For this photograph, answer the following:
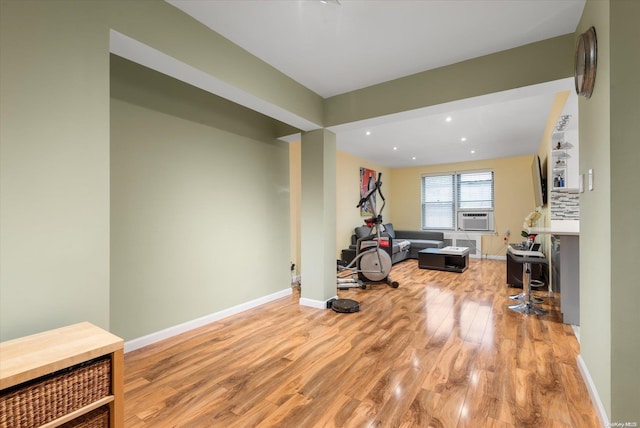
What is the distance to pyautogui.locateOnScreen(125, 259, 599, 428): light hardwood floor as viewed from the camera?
1677 millimetres

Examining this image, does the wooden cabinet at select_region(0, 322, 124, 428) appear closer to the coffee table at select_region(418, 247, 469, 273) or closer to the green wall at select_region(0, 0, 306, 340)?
the green wall at select_region(0, 0, 306, 340)

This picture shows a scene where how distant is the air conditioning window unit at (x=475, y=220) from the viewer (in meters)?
7.45

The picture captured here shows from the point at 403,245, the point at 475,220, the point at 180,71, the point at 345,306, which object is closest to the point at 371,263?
the point at 345,306

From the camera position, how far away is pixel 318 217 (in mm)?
3676

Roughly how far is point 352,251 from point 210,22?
15.7 ft

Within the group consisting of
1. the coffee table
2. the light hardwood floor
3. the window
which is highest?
the window

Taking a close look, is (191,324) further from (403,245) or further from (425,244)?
(425,244)

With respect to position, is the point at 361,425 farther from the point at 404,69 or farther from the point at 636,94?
the point at 404,69

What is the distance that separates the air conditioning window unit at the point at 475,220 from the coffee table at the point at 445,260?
205 centimetres

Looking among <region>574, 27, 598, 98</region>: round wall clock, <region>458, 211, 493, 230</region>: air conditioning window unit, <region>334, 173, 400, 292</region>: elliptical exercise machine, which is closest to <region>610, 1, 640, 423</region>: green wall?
<region>574, 27, 598, 98</region>: round wall clock

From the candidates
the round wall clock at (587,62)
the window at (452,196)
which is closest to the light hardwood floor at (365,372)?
the round wall clock at (587,62)

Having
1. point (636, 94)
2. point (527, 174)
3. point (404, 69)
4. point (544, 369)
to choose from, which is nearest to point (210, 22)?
point (404, 69)

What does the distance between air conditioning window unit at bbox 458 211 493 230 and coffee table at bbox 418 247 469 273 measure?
205cm

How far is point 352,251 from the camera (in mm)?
6113
